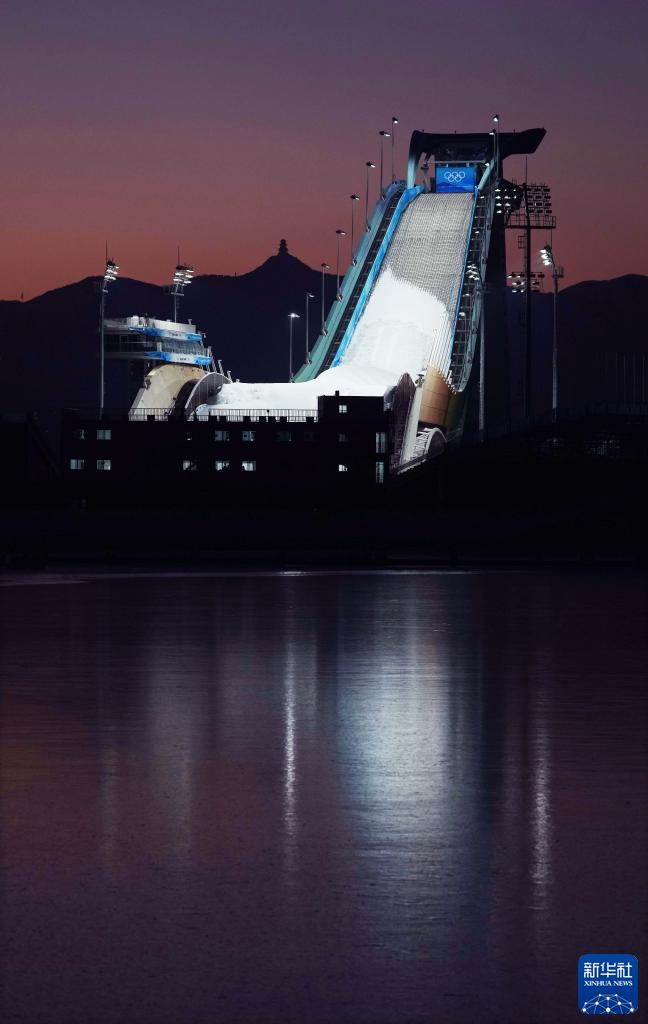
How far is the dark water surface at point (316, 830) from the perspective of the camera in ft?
21.8

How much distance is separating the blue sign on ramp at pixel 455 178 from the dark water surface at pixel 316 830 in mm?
131606

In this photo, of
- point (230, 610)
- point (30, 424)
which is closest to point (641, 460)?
point (30, 424)

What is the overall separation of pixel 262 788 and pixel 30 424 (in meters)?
96.9

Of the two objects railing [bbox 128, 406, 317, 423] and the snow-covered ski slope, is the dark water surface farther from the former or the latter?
the snow-covered ski slope

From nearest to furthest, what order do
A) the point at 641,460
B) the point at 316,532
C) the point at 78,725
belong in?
Result: the point at 78,725
the point at 316,532
the point at 641,460

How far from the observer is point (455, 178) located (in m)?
151

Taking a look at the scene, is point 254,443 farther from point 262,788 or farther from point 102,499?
point 262,788

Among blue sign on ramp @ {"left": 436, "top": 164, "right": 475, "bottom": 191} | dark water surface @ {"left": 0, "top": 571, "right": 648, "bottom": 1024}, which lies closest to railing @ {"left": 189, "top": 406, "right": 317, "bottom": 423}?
blue sign on ramp @ {"left": 436, "top": 164, "right": 475, "bottom": 191}

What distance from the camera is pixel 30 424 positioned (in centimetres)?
10656

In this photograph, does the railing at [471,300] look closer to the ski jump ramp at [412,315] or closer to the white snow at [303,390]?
the ski jump ramp at [412,315]

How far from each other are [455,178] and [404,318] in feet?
83.9

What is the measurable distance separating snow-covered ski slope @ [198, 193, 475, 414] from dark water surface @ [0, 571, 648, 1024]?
92.2 metres

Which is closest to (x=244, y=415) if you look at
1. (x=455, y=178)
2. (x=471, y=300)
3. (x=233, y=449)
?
(x=233, y=449)

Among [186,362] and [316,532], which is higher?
[186,362]
